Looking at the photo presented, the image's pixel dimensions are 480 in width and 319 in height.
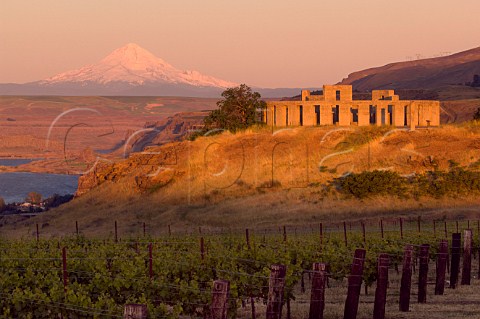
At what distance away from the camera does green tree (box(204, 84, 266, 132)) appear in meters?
85.3

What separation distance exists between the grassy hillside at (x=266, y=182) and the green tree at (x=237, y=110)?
23.5 ft

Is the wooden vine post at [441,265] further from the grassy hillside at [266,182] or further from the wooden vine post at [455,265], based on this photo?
the grassy hillside at [266,182]

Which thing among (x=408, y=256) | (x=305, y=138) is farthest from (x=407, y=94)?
(x=408, y=256)

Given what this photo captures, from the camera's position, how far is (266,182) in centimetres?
6600

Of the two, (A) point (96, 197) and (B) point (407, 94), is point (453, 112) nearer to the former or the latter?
(B) point (407, 94)

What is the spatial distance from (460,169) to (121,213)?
23.1 m

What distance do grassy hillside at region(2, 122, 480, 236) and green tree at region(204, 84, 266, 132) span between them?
23.5ft

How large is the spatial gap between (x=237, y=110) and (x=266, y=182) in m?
21.8

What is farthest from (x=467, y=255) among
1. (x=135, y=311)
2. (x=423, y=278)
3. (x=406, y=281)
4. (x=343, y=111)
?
(x=343, y=111)

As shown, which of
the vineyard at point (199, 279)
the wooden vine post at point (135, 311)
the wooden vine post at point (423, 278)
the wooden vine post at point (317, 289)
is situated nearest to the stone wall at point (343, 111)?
the vineyard at point (199, 279)

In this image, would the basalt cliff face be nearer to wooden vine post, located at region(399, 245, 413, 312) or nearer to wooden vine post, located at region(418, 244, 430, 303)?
wooden vine post, located at region(418, 244, 430, 303)

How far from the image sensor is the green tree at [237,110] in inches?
3359

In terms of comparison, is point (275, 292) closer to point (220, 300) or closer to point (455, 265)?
point (220, 300)

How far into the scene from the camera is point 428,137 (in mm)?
70125
